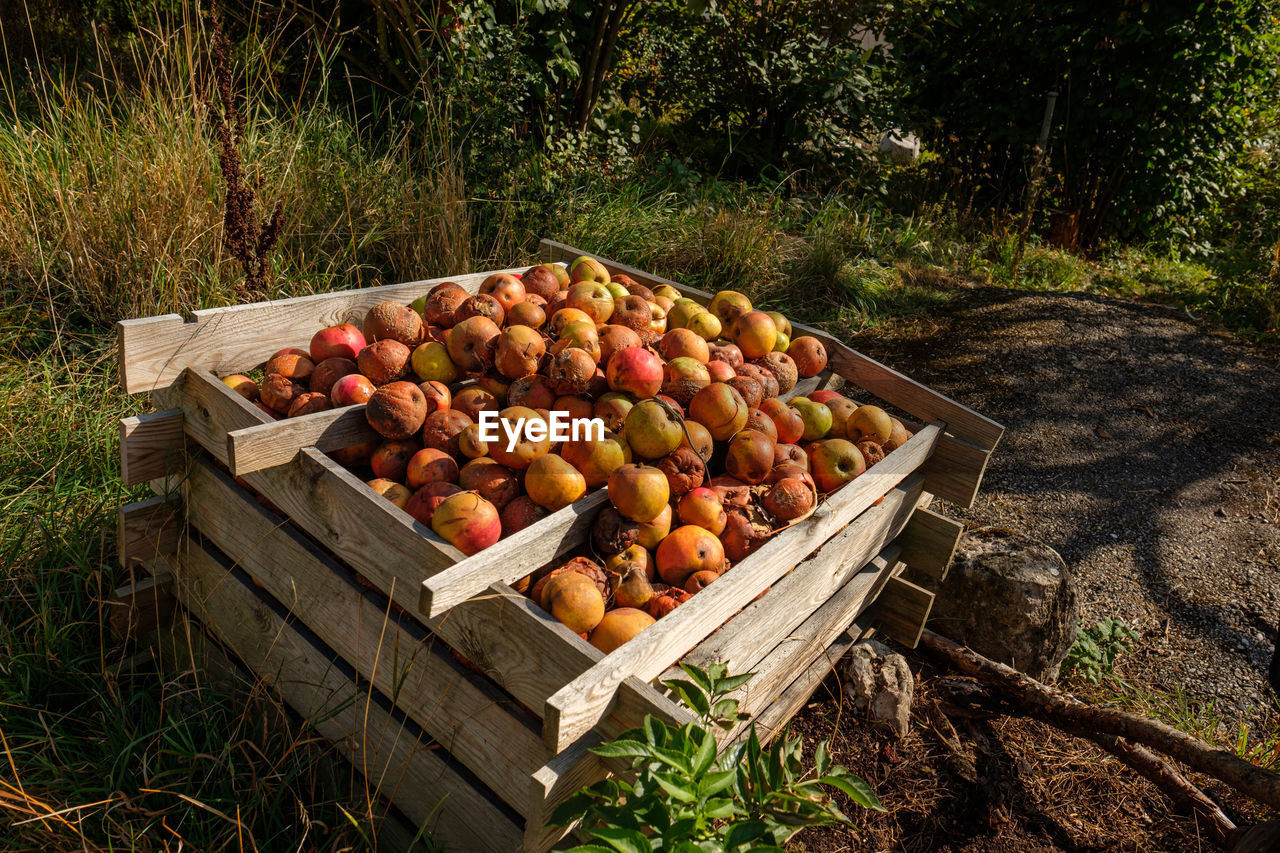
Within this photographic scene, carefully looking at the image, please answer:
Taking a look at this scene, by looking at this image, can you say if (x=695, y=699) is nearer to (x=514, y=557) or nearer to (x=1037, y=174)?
(x=514, y=557)

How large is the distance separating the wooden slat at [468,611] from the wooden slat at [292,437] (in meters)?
0.12

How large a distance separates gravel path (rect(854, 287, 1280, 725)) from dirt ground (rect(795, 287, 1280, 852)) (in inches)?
0.5

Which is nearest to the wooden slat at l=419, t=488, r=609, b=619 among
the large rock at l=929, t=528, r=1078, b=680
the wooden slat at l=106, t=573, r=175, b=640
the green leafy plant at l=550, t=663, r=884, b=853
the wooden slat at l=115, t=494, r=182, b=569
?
the green leafy plant at l=550, t=663, r=884, b=853

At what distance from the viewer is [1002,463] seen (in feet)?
15.5

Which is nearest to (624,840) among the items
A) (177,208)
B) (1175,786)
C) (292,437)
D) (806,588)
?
(806,588)

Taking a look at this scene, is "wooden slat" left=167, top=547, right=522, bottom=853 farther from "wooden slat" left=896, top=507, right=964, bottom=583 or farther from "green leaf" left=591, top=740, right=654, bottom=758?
"wooden slat" left=896, top=507, right=964, bottom=583

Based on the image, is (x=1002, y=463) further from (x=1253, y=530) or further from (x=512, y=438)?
(x=512, y=438)

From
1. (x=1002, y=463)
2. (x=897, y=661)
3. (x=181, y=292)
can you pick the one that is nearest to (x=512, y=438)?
(x=897, y=661)

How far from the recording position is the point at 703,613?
1.81 metres

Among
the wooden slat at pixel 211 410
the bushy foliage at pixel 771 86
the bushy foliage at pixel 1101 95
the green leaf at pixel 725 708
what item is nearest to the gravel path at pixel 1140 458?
the bushy foliage at pixel 1101 95

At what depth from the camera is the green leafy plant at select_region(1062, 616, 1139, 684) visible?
3.42 meters

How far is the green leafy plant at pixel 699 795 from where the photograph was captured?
1298 millimetres

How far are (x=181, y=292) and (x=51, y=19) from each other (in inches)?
251

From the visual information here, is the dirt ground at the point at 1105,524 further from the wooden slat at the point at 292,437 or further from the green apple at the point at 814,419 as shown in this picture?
the wooden slat at the point at 292,437
